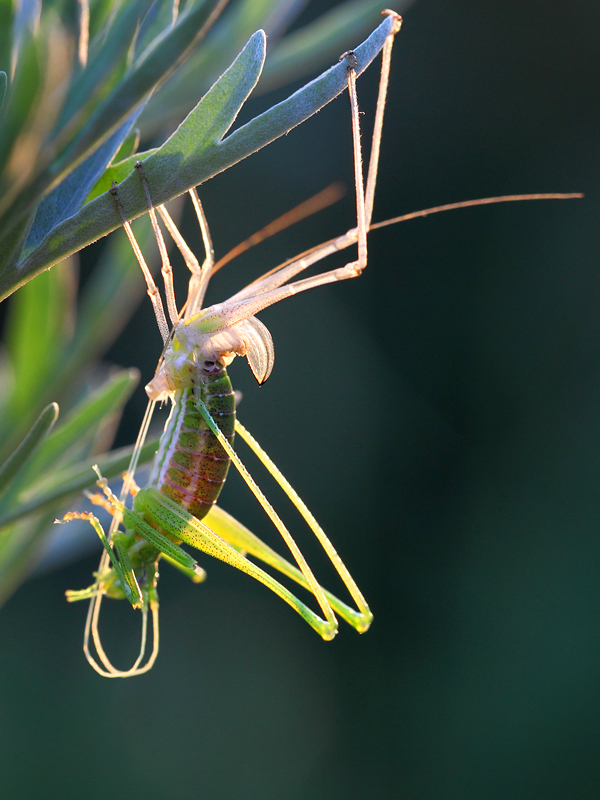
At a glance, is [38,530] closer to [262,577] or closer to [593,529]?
[262,577]

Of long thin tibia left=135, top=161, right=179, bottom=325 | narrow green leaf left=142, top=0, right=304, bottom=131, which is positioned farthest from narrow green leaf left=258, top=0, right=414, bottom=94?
long thin tibia left=135, top=161, right=179, bottom=325

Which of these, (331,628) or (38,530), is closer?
(38,530)

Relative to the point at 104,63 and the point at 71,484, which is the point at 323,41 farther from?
the point at 71,484

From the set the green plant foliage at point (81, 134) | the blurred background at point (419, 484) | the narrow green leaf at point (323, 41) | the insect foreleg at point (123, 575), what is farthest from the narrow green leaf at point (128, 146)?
the blurred background at point (419, 484)

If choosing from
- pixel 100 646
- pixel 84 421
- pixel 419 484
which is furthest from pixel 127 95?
pixel 419 484

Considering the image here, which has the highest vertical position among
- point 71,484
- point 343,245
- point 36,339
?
point 343,245

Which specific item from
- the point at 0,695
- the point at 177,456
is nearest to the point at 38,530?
the point at 177,456
